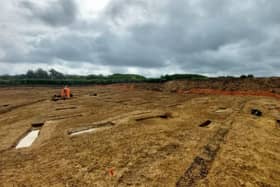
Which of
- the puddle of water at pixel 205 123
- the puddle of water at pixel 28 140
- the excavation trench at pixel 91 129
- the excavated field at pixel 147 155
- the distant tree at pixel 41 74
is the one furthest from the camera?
the distant tree at pixel 41 74

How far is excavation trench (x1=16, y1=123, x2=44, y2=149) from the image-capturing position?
8500 millimetres

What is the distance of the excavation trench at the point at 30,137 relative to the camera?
8.50 m

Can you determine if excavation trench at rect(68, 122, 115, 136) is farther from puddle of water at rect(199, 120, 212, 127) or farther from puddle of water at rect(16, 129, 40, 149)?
puddle of water at rect(199, 120, 212, 127)

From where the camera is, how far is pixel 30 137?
9.77 meters

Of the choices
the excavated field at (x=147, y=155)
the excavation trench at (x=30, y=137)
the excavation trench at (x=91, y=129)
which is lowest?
the excavation trench at (x=30, y=137)

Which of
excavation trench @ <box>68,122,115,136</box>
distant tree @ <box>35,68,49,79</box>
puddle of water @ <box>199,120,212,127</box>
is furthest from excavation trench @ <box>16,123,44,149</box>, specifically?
distant tree @ <box>35,68,49,79</box>

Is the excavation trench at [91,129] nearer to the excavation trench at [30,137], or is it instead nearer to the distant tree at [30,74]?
the excavation trench at [30,137]

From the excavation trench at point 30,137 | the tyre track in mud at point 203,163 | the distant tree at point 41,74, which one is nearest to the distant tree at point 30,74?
the distant tree at point 41,74

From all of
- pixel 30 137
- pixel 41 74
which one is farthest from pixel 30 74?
pixel 30 137

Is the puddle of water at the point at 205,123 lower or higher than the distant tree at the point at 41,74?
lower

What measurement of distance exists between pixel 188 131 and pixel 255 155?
285 cm

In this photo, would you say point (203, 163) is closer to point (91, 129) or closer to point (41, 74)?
point (91, 129)

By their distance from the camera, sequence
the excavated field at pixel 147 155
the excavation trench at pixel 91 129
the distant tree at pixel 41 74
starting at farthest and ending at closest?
the distant tree at pixel 41 74
the excavation trench at pixel 91 129
the excavated field at pixel 147 155

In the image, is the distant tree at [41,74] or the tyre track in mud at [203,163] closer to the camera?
the tyre track in mud at [203,163]
